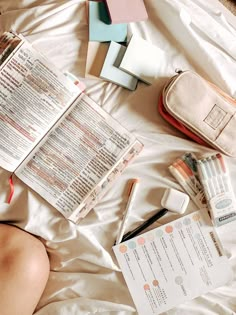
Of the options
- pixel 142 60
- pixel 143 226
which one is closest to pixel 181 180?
pixel 143 226

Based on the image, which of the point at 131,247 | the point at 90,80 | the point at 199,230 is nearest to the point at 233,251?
the point at 199,230

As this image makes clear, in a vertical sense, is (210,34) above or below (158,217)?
Answer: above

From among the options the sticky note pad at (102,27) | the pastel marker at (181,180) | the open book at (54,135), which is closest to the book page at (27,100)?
the open book at (54,135)

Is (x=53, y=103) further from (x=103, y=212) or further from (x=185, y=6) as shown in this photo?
(x=185, y=6)

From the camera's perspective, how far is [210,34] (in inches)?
37.8

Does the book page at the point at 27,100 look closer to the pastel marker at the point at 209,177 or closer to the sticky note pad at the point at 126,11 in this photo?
the sticky note pad at the point at 126,11

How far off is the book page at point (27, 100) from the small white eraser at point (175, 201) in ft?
0.90

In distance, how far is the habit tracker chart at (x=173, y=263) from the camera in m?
0.88

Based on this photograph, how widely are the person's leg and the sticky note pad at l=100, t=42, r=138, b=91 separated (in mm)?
363

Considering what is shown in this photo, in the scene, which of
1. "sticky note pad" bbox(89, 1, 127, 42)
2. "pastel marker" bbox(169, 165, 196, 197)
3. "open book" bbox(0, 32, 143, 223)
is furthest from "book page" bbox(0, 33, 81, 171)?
"pastel marker" bbox(169, 165, 196, 197)

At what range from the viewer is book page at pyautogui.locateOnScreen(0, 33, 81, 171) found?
876 millimetres

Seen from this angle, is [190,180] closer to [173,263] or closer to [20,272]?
[173,263]

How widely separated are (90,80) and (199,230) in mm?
385

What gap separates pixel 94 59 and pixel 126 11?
0.40 feet
